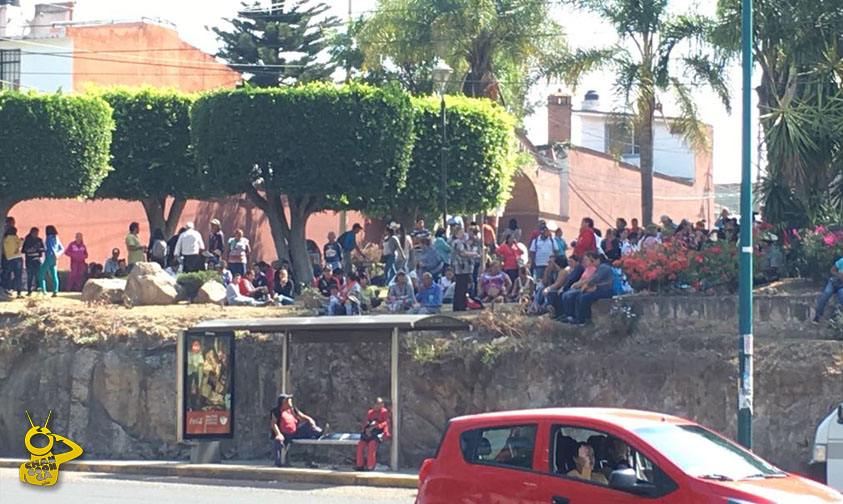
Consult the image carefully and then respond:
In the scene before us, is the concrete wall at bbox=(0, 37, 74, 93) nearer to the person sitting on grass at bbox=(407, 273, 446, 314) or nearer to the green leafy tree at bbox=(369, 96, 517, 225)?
the green leafy tree at bbox=(369, 96, 517, 225)

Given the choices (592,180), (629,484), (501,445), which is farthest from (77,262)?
(592,180)

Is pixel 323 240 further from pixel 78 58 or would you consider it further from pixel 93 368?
pixel 93 368

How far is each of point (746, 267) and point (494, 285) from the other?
960 cm

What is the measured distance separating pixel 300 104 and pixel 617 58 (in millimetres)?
7745

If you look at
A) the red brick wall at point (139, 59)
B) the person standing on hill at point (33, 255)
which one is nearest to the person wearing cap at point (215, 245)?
the person standing on hill at point (33, 255)

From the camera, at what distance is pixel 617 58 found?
33062mm

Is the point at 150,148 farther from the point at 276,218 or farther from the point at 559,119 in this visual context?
the point at 559,119

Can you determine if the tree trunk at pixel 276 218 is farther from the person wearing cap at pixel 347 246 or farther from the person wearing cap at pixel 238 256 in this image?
the person wearing cap at pixel 238 256

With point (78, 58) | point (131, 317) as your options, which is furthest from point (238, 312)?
point (78, 58)

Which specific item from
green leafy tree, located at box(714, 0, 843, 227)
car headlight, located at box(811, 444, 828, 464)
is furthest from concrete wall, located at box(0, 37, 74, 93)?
car headlight, located at box(811, 444, 828, 464)

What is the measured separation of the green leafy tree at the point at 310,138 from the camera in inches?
1296

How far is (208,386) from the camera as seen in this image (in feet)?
75.7

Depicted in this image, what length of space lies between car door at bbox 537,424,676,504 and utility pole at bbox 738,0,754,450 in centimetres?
582

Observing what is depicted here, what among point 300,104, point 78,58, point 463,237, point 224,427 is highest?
point 78,58
